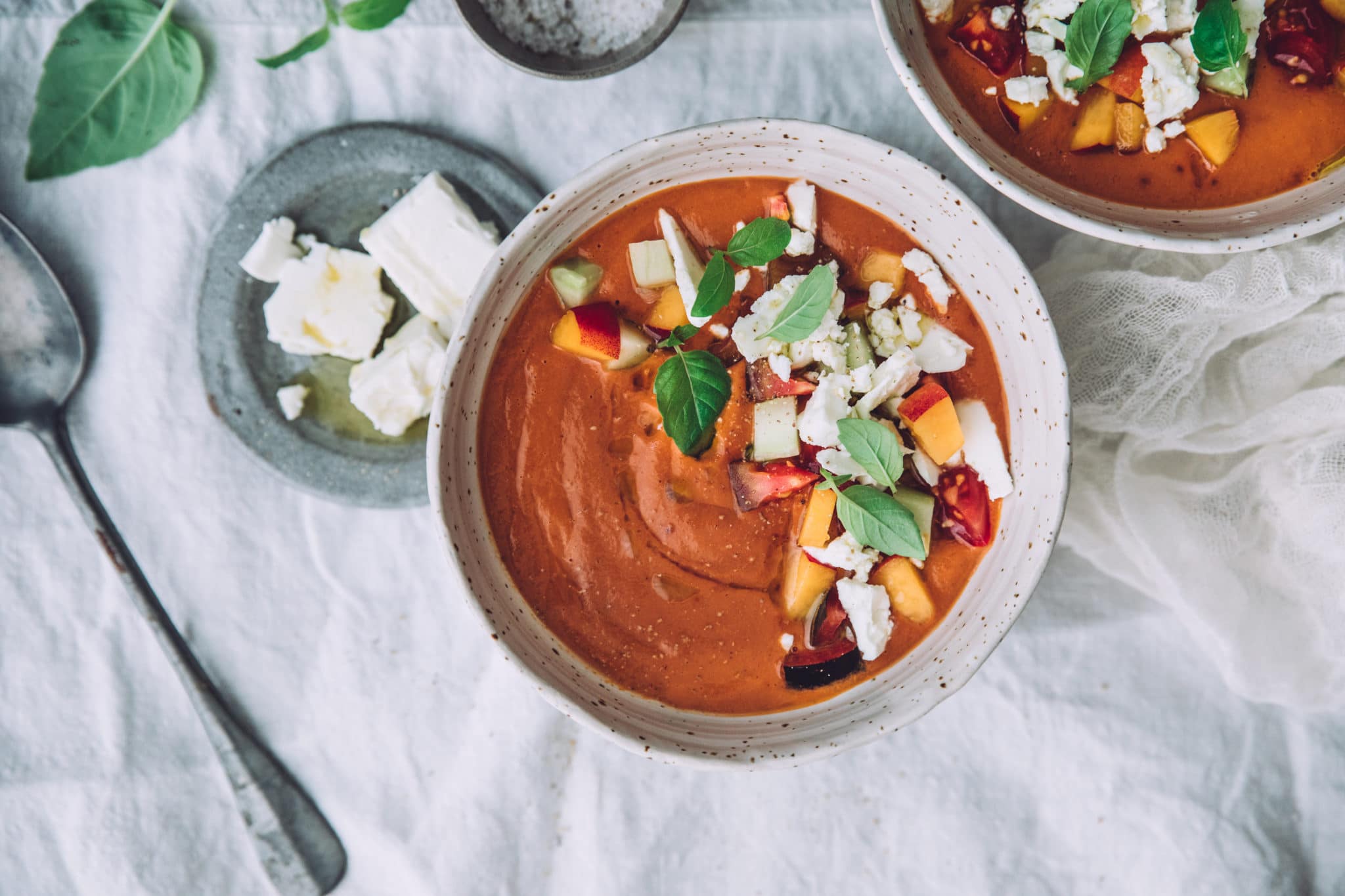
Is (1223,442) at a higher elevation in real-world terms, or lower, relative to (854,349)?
lower

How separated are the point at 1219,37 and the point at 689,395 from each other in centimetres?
111

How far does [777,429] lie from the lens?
5.69 ft

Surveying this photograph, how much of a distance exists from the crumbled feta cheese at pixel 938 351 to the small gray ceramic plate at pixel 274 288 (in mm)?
948

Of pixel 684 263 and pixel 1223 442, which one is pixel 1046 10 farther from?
pixel 1223 442

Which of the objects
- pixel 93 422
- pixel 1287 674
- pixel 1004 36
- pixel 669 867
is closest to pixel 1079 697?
pixel 1287 674

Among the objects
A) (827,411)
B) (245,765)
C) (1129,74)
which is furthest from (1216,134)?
(245,765)

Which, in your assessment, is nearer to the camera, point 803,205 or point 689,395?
point 689,395

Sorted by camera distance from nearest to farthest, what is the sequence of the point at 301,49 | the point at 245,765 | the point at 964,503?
the point at 964,503, the point at 301,49, the point at 245,765

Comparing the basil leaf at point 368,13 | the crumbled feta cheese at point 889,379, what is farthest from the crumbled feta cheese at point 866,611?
the basil leaf at point 368,13

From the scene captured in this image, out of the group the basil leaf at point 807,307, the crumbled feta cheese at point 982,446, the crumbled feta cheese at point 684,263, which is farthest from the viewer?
the crumbled feta cheese at point 982,446

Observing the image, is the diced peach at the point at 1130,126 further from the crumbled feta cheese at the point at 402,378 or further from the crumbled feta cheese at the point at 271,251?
the crumbled feta cheese at the point at 271,251

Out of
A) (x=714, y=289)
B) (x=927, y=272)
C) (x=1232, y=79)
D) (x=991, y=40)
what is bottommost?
→ (x=927, y=272)

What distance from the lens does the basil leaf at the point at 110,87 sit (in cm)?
213

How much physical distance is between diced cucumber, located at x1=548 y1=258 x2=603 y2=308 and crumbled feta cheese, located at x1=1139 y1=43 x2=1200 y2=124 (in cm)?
104
